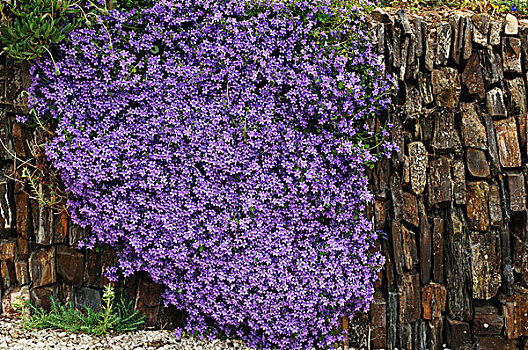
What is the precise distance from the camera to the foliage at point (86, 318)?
3.39 m

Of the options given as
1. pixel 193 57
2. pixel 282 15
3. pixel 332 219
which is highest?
pixel 282 15

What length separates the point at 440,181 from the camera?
11.4 ft

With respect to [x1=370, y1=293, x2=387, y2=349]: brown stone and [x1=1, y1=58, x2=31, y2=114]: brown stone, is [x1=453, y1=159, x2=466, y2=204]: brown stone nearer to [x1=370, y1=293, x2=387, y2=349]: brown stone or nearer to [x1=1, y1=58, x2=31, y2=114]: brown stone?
[x1=370, y1=293, x2=387, y2=349]: brown stone

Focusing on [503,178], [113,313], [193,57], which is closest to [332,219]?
[503,178]

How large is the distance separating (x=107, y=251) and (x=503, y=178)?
3.06 metres

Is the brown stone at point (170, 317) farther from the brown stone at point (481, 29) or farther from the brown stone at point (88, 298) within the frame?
the brown stone at point (481, 29)

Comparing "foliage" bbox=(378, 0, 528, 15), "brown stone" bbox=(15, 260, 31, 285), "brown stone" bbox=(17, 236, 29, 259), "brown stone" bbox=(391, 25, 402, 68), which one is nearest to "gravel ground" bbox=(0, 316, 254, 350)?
"brown stone" bbox=(15, 260, 31, 285)

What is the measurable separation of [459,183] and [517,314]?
1.09 meters

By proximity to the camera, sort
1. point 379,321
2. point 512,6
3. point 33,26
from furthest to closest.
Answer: point 512,6 → point 379,321 → point 33,26

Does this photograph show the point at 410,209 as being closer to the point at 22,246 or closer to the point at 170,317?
the point at 170,317

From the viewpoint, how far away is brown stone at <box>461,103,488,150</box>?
3457 mm

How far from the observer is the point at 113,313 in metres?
3.62

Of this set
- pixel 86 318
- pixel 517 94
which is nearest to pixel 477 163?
pixel 517 94

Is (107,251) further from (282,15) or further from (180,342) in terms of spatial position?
(282,15)
